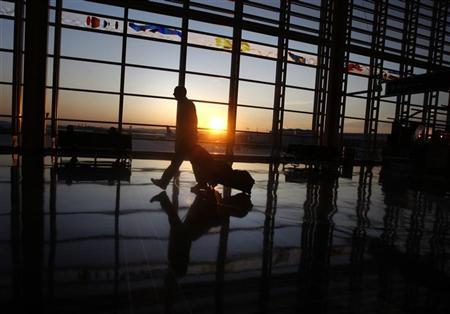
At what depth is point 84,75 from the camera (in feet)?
41.0

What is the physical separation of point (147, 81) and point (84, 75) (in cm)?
216

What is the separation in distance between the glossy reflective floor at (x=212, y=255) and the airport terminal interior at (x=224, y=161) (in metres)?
0.02

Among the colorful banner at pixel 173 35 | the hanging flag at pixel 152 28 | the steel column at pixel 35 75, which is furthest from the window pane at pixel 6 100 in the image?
the hanging flag at pixel 152 28

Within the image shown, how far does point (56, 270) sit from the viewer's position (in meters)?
2.38

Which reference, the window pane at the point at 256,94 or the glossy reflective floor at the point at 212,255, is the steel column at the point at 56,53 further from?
the glossy reflective floor at the point at 212,255

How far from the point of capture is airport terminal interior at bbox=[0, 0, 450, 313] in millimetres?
2385

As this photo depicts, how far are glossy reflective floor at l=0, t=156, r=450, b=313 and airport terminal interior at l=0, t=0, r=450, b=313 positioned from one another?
0.02m

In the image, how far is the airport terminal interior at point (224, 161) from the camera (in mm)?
2385

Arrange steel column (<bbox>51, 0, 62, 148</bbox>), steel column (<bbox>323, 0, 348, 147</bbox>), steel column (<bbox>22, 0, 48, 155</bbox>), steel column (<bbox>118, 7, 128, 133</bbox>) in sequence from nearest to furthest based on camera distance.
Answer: steel column (<bbox>22, 0, 48, 155</bbox>) < steel column (<bbox>51, 0, 62, 148</bbox>) < steel column (<bbox>118, 7, 128, 133</bbox>) < steel column (<bbox>323, 0, 348, 147</bbox>)

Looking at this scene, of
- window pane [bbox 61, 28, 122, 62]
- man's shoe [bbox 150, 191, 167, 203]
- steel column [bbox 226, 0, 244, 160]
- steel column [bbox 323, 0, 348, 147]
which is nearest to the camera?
man's shoe [bbox 150, 191, 167, 203]

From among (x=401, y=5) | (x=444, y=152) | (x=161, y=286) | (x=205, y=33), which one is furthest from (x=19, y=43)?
(x=401, y=5)

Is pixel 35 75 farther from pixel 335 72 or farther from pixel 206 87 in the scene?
pixel 335 72

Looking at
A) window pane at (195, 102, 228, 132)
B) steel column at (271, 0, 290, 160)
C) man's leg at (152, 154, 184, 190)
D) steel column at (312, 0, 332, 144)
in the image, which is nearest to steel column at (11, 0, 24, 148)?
window pane at (195, 102, 228, 132)

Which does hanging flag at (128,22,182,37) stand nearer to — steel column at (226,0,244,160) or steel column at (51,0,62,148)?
steel column at (51,0,62,148)
